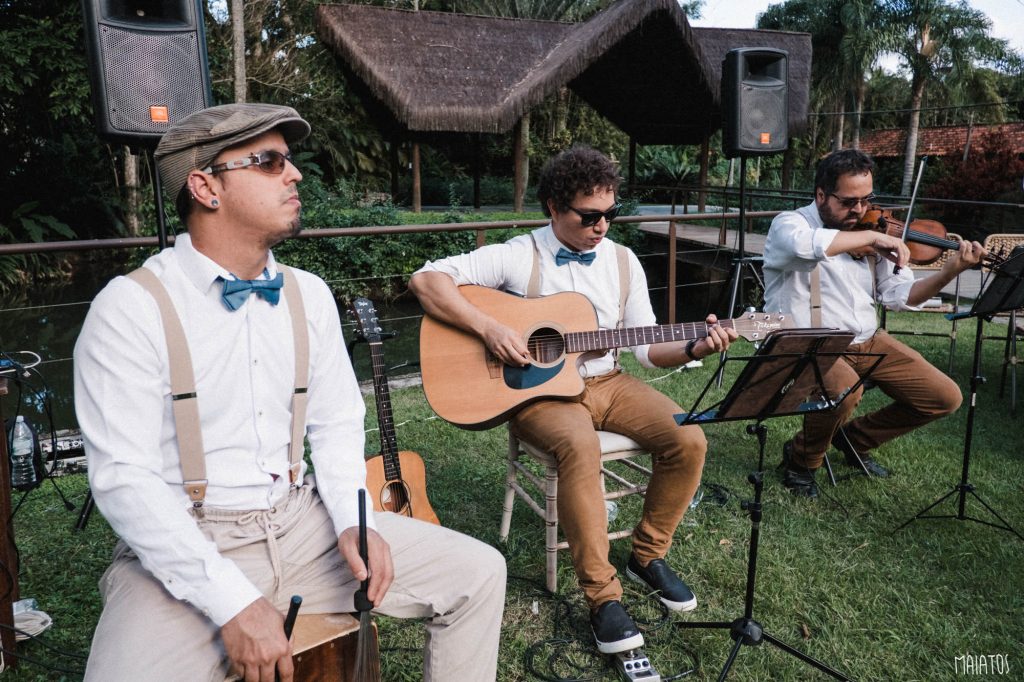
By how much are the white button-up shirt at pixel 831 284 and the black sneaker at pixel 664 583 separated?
167 centimetres

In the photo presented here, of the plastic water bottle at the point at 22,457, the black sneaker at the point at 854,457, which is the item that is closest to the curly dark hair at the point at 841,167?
the black sneaker at the point at 854,457

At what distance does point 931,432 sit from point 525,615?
3.32 m

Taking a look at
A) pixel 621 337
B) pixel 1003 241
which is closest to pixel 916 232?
pixel 621 337

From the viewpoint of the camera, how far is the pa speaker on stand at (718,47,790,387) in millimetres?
5574

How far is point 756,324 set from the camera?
9.62ft

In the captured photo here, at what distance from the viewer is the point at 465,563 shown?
183 cm

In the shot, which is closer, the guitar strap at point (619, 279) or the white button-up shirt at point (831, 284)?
the guitar strap at point (619, 279)

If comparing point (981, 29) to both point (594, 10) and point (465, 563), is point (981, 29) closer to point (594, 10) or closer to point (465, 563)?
point (594, 10)

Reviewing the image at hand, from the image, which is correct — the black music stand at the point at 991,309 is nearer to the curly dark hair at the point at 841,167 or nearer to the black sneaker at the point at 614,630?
the curly dark hair at the point at 841,167

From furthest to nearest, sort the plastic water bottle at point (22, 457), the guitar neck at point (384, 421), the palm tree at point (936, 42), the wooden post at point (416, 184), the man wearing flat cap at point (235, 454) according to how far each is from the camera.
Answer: the palm tree at point (936, 42), the wooden post at point (416, 184), the plastic water bottle at point (22, 457), the guitar neck at point (384, 421), the man wearing flat cap at point (235, 454)

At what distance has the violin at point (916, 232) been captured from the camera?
12.3 ft

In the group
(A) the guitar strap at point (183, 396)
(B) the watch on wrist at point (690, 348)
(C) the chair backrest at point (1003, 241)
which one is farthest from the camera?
(C) the chair backrest at point (1003, 241)

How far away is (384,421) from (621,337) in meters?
1.13

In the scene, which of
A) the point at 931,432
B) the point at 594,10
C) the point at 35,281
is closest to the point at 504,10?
the point at 594,10
